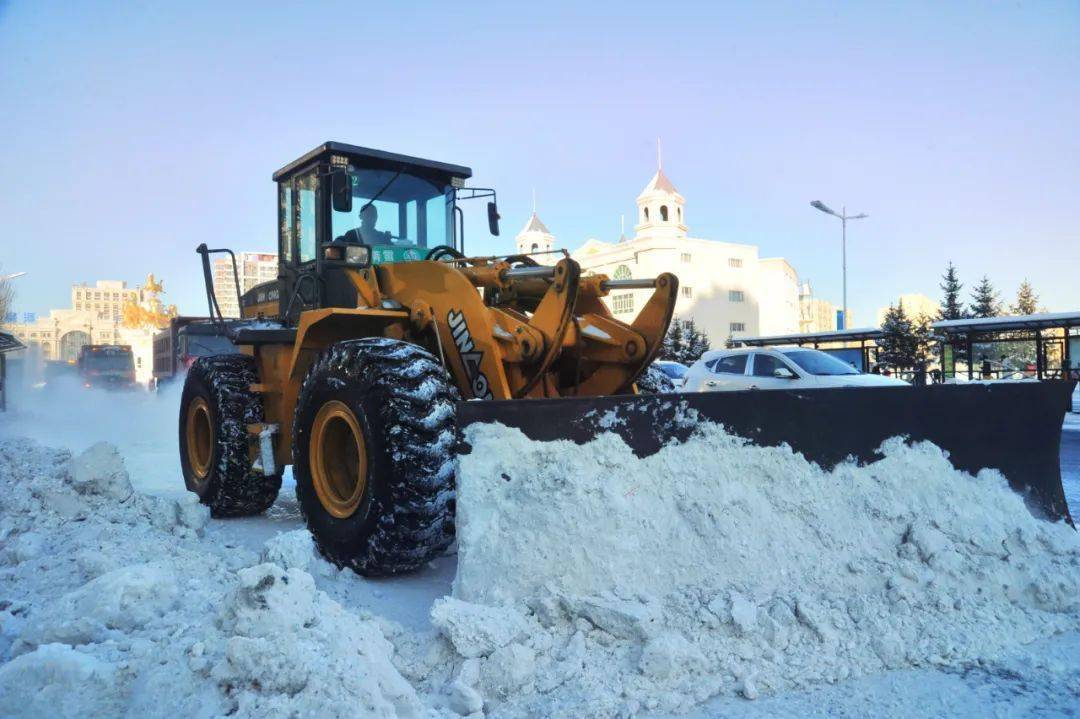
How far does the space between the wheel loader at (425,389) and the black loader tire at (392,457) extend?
1 centimetres

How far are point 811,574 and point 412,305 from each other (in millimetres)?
2975

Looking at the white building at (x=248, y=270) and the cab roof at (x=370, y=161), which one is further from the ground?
the cab roof at (x=370, y=161)

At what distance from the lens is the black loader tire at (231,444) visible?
21.1ft

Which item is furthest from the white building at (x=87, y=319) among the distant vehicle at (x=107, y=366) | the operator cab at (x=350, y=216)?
the operator cab at (x=350, y=216)

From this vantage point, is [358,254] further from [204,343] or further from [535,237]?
[535,237]

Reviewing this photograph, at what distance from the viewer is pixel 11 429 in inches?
645

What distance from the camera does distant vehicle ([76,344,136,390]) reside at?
28031 mm

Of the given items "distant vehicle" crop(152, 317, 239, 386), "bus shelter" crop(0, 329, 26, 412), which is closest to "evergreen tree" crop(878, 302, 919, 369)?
"distant vehicle" crop(152, 317, 239, 386)

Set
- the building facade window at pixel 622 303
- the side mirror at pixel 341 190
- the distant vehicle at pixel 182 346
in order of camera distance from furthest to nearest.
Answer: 1. the building facade window at pixel 622 303
2. the distant vehicle at pixel 182 346
3. the side mirror at pixel 341 190

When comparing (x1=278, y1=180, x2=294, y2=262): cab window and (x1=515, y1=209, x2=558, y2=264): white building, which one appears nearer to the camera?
(x1=278, y1=180, x2=294, y2=262): cab window

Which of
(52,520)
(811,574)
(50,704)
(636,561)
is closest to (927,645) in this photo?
(811,574)

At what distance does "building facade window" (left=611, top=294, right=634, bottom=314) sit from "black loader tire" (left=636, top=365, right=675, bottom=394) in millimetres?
53168

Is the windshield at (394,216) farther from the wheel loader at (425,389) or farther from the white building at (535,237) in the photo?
the white building at (535,237)

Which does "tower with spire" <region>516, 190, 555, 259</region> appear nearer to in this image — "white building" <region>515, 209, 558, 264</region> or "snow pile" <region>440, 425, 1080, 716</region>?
"white building" <region>515, 209, 558, 264</region>
